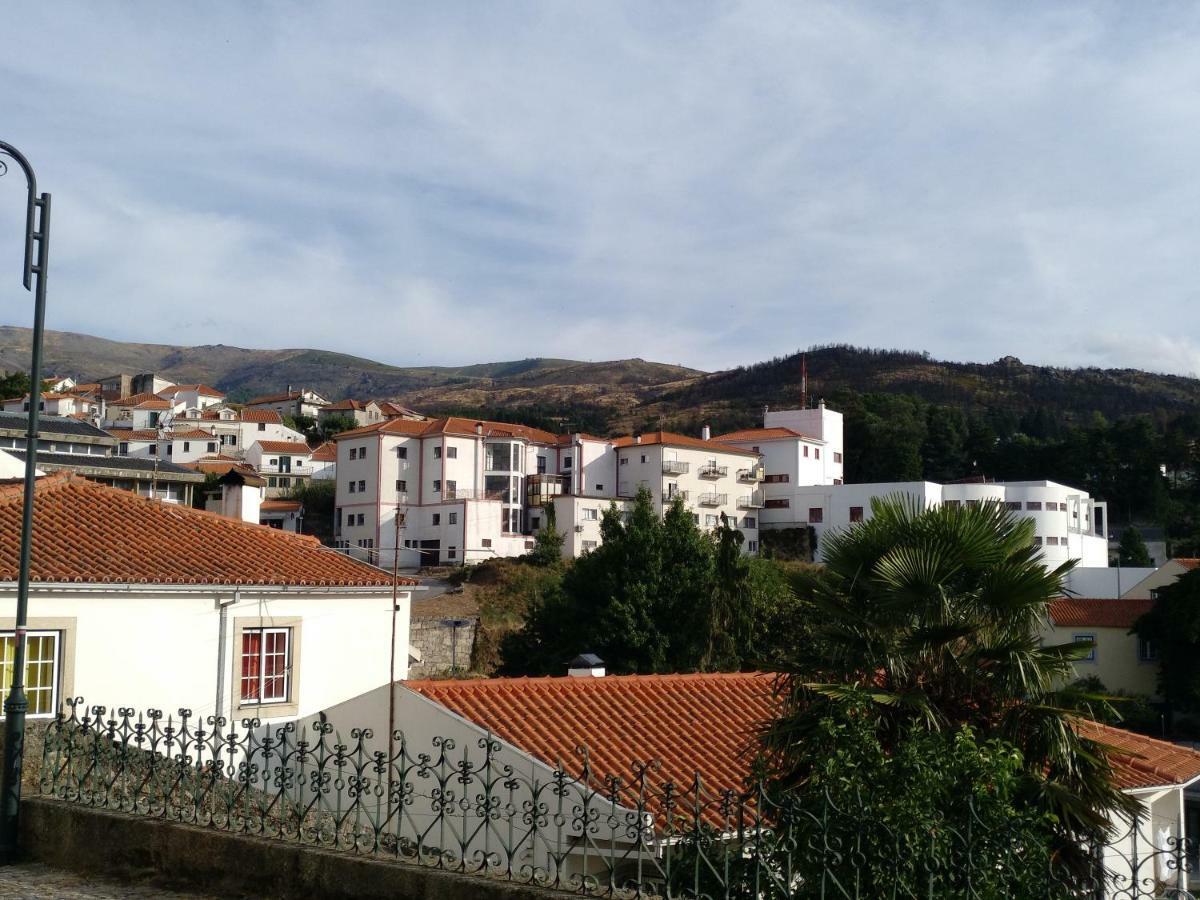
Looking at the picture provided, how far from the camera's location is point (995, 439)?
12112 centimetres

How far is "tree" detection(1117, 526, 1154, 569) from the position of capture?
8525 cm

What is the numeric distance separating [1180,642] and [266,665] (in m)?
42.3

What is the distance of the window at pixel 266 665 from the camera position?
20.1 metres

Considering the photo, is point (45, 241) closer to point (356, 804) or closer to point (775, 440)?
point (356, 804)

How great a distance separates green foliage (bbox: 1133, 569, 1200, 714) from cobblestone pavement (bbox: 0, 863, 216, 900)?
48.2m

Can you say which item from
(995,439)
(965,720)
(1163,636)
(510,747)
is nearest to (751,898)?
(965,720)

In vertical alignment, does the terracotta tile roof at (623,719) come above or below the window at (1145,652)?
above

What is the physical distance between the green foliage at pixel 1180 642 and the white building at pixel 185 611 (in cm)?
3835

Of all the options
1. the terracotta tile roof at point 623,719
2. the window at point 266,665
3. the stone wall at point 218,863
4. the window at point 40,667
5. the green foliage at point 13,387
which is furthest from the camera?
the green foliage at point 13,387

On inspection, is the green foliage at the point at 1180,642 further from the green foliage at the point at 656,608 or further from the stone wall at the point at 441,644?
the stone wall at the point at 441,644

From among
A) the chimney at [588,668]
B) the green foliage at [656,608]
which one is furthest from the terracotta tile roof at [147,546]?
the green foliage at [656,608]

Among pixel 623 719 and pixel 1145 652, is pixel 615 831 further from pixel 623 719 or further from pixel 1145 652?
pixel 1145 652

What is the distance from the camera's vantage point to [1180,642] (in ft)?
164

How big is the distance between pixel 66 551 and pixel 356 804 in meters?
13.0
